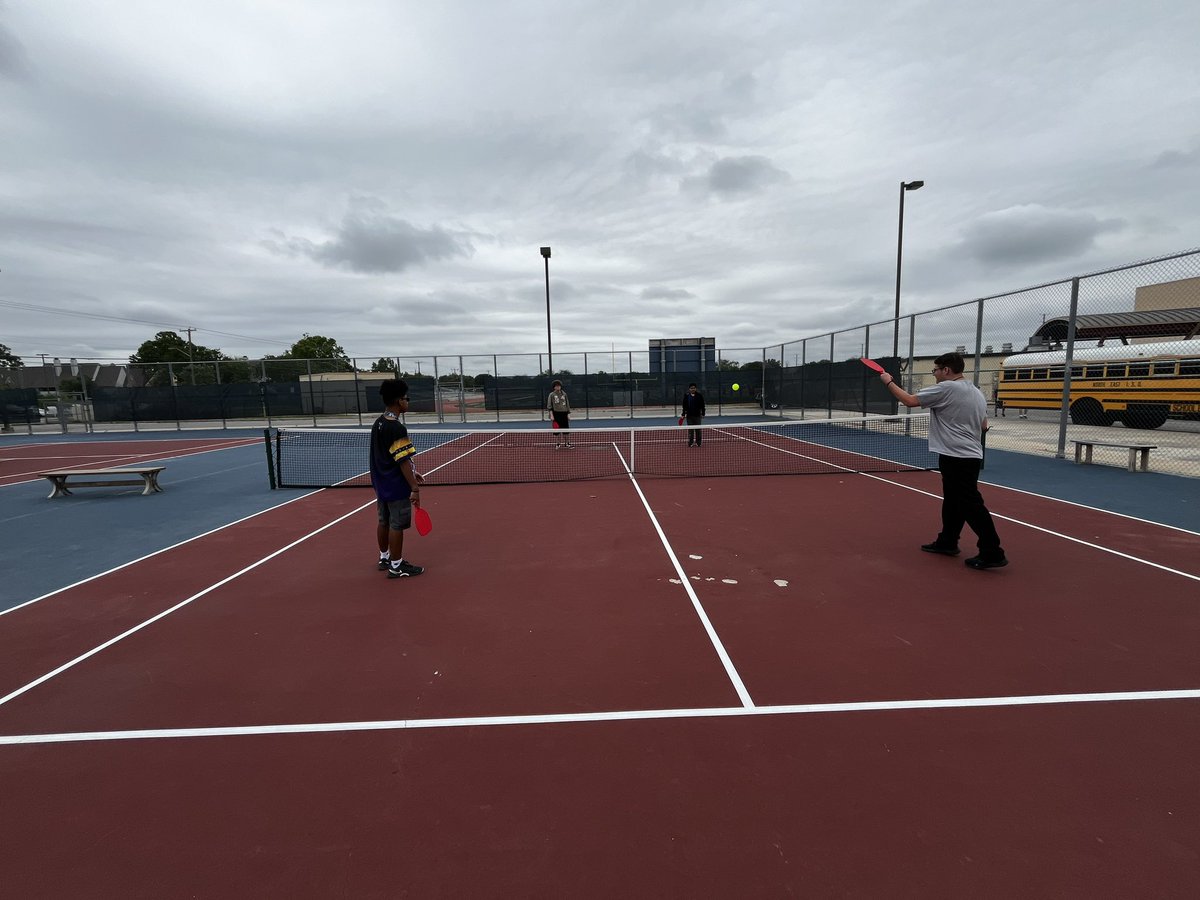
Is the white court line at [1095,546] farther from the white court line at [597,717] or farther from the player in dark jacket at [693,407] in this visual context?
the player in dark jacket at [693,407]

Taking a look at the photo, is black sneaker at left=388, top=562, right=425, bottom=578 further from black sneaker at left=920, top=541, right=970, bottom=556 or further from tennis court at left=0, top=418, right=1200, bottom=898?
black sneaker at left=920, top=541, right=970, bottom=556

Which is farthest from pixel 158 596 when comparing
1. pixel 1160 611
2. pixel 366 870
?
pixel 1160 611

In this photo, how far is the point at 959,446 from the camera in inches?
212

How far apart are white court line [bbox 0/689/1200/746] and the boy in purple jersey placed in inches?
93.9

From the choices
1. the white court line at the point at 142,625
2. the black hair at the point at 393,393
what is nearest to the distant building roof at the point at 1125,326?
the black hair at the point at 393,393

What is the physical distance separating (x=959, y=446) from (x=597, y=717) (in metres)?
4.50

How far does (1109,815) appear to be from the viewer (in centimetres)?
237

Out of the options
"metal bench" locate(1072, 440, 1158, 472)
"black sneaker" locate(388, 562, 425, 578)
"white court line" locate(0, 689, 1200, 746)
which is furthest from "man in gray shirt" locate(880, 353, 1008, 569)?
"metal bench" locate(1072, 440, 1158, 472)

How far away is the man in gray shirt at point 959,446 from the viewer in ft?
17.4

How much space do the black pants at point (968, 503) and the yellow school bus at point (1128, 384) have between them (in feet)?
45.9

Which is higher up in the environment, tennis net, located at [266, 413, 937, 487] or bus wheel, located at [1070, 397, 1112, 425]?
bus wheel, located at [1070, 397, 1112, 425]

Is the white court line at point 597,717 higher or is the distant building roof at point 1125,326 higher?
the distant building roof at point 1125,326

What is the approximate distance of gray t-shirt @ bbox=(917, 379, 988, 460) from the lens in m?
5.39

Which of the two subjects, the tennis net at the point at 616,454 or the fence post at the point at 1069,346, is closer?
the fence post at the point at 1069,346
